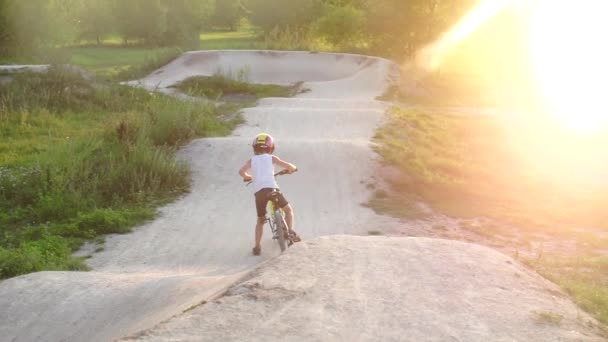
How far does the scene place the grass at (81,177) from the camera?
8070 mm

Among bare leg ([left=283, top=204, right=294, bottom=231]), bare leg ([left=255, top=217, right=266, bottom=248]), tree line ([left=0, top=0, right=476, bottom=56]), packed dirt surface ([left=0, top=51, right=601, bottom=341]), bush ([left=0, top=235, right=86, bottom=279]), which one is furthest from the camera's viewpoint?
tree line ([left=0, top=0, right=476, bottom=56])

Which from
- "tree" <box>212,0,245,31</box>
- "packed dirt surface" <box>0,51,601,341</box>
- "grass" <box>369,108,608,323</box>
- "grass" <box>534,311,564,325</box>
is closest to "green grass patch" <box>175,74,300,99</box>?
"grass" <box>369,108,608,323</box>

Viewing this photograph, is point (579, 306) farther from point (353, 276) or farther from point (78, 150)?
point (78, 150)

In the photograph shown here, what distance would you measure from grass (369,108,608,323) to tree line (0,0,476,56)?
381 inches

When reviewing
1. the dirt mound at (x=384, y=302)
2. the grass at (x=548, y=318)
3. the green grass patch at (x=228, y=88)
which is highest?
the green grass patch at (x=228, y=88)

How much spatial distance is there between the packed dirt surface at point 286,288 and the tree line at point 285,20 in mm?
16810

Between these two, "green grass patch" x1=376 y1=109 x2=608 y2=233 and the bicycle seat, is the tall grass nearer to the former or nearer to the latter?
"green grass patch" x1=376 y1=109 x2=608 y2=233

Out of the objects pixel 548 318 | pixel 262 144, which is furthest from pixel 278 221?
pixel 548 318

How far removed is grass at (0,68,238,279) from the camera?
26.5ft

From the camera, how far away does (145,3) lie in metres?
44.3

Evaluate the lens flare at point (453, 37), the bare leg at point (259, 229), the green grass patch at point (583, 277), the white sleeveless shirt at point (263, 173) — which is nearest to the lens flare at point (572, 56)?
the lens flare at point (453, 37)

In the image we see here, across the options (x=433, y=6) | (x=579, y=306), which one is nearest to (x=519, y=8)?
(x=433, y=6)

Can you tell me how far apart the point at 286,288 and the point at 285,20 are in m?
37.1

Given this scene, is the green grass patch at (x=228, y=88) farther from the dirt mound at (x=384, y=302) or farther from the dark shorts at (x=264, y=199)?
the dirt mound at (x=384, y=302)
